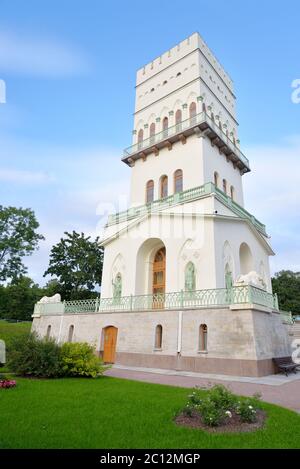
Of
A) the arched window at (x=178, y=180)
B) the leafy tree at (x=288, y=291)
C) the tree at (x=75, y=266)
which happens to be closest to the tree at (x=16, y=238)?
the tree at (x=75, y=266)

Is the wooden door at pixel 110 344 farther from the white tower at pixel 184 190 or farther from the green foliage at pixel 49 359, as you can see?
the green foliage at pixel 49 359

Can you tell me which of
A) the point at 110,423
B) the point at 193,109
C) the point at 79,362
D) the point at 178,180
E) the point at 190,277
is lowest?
the point at 110,423

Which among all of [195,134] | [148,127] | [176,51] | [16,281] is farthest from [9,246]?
[176,51]

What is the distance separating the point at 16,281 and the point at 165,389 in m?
26.6

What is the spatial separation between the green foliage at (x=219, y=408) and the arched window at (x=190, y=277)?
37.4ft

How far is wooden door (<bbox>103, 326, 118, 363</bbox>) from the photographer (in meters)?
16.8

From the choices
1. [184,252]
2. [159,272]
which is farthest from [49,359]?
[159,272]

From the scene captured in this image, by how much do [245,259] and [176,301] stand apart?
8270mm

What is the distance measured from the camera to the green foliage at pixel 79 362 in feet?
37.1

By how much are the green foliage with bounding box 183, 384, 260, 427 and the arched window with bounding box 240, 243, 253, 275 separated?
1601 cm

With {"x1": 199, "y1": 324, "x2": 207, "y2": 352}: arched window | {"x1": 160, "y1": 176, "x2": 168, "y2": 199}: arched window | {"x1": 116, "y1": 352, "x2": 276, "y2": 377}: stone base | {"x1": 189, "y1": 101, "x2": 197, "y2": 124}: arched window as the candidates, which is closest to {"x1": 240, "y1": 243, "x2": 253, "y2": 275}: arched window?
{"x1": 160, "y1": 176, "x2": 168, "y2": 199}: arched window

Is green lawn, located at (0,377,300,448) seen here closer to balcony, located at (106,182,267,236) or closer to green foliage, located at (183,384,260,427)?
green foliage, located at (183,384,260,427)

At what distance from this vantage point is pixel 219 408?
5996mm

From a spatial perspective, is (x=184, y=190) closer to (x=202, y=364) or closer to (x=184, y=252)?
(x=184, y=252)
